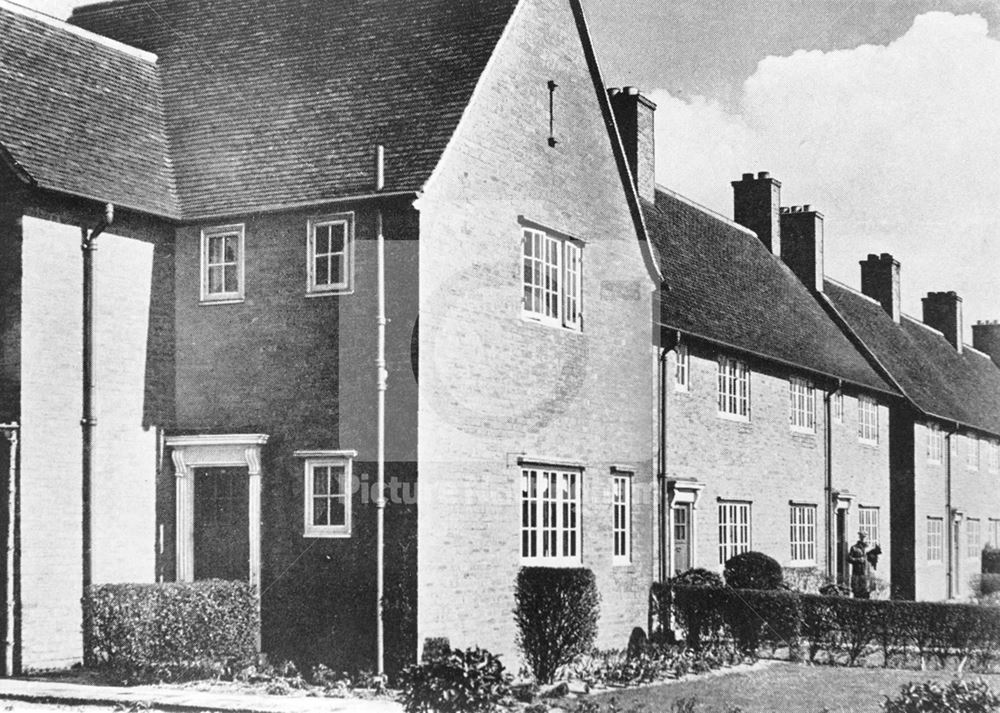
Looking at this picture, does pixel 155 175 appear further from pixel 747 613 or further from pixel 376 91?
pixel 747 613

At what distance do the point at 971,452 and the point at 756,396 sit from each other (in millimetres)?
19695

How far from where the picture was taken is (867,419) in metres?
37.7

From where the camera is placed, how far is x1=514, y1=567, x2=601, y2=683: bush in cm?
1866

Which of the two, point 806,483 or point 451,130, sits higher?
point 451,130

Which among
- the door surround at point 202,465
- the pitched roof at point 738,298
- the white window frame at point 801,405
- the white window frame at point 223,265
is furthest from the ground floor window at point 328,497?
the white window frame at point 801,405

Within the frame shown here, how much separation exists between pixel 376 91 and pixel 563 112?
3623 mm

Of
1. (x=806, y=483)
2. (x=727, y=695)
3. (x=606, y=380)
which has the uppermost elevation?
(x=606, y=380)

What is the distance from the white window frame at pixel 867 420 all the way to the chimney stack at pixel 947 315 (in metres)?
17.2

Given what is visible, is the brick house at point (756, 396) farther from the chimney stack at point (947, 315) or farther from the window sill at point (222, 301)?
the chimney stack at point (947, 315)

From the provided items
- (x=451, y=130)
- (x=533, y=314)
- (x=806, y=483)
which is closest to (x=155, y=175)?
(x=451, y=130)

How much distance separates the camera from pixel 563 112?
21.7 m

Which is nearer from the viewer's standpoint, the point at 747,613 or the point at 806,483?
the point at 747,613

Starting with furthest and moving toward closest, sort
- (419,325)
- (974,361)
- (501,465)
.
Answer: (974,361) → (501,465) → (419,325)

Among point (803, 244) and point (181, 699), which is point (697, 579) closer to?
point (181, 699)
